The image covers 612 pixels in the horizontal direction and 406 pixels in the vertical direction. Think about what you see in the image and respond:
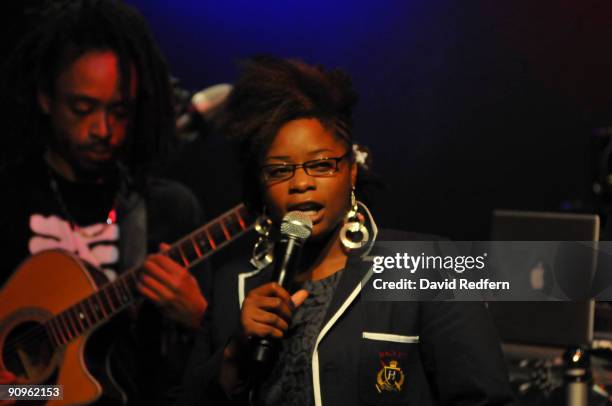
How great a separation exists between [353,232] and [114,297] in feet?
3.92

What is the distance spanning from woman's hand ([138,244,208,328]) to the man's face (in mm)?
463

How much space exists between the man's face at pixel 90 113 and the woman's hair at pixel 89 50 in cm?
5

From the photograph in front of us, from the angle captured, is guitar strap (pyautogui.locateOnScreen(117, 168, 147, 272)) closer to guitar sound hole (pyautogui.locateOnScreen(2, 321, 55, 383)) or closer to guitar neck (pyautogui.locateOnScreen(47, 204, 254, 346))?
guitar neck (pyautogui.locateOnScreen(47, 204, 254, 346))

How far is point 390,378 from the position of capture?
2.00 m

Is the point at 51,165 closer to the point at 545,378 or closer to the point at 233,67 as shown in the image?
the point at 233,67

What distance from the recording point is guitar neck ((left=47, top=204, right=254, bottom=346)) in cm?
300

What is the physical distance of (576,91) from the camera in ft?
10.3

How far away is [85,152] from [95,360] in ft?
2.45

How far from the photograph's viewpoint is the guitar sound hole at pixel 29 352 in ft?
9.95

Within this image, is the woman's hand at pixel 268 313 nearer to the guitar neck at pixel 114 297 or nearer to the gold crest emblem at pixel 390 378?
the gold crest emblem at pixel 390 378

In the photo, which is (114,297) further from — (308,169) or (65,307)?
(308,169)

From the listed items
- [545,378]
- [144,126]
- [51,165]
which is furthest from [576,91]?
[51,165]

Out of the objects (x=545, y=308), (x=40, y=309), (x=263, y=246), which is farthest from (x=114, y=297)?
(x=545, y=308)

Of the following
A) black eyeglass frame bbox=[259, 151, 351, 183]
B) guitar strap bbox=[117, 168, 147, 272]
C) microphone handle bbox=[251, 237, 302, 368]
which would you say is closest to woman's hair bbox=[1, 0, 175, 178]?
guitar strap bbox=[117, 168, 147, 272]
